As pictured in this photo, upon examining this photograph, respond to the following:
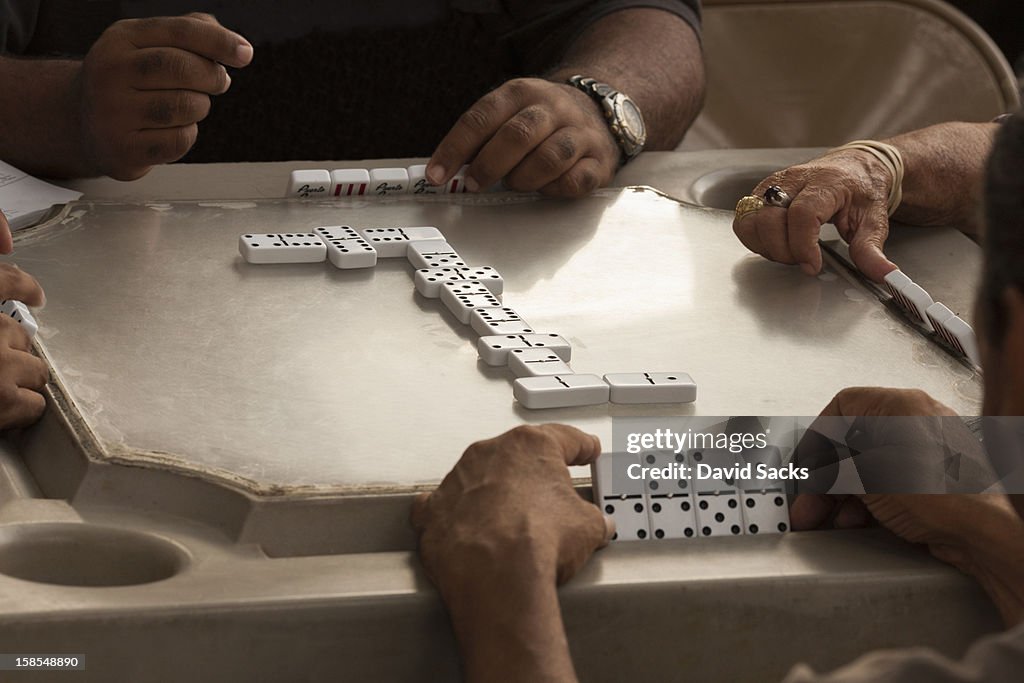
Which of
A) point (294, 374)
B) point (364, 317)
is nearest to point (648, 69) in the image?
point (364, 317)

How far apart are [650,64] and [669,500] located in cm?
137

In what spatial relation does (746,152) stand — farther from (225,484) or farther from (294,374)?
(225,484)

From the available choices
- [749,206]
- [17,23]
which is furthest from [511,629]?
[17,23]

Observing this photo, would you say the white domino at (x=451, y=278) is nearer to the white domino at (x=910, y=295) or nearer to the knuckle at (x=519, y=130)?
the knuckle at (x=519, y=130)

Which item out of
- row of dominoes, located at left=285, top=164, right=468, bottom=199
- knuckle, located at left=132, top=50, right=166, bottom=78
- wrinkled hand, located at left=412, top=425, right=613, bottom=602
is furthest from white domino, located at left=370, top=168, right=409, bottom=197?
wrinkled hand, located at left=412, top=425, right=613, bottom=602

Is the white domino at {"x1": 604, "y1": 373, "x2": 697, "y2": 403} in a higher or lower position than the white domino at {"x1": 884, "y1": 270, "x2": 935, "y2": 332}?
higher

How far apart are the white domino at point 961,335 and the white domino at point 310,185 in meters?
0.86

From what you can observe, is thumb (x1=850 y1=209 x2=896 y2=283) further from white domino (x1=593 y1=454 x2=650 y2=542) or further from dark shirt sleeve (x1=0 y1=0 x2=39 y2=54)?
dark shirt sleeve (x1=0 y1=0 x2=39 y2=54)

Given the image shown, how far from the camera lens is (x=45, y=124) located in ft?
6.18

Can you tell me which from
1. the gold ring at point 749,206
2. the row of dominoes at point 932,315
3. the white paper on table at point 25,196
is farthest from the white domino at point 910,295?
the white paper on table at point 25,196

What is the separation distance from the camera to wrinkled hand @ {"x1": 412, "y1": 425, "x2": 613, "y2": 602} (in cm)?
99

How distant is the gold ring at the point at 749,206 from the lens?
5.54 feet

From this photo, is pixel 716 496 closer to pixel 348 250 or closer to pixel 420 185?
pixel 348 250

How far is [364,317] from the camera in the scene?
4.77 feet
